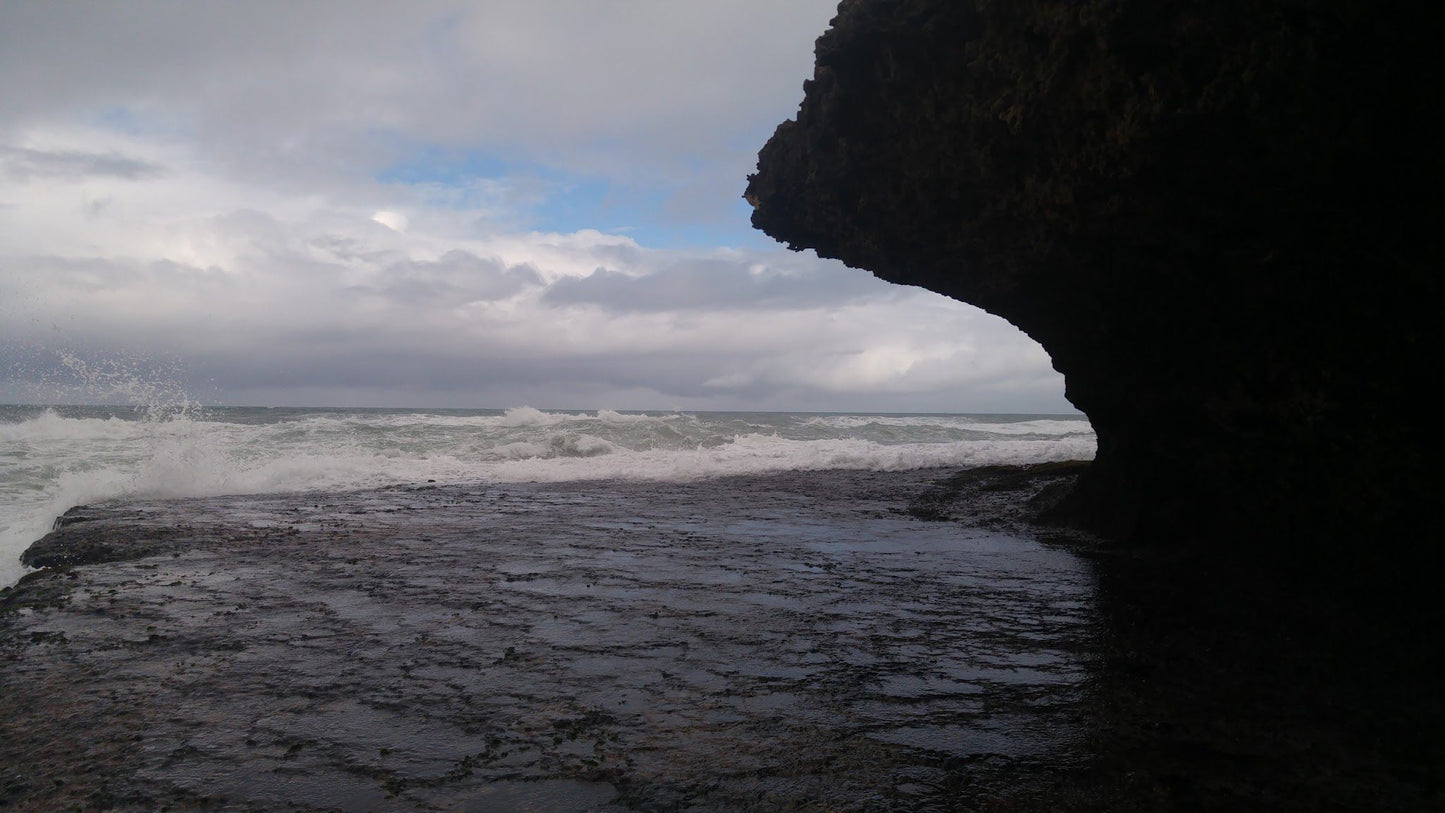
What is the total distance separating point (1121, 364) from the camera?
8594 mm

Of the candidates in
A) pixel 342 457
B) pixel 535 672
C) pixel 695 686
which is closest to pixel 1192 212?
pixel 695 686

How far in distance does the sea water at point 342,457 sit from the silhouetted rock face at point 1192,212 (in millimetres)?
10376

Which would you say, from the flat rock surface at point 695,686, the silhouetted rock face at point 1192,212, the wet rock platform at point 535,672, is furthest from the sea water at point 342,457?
the silhouetted rock face at point 1192,212

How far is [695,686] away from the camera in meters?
4.69

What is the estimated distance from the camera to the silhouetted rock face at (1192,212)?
4.89 m

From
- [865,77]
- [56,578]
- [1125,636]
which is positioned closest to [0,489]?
[56,578]

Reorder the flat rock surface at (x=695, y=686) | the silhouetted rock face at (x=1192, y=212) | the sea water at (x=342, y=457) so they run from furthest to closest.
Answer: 1. the sea water at (x=342, y=457)
2. the silhouetted rock face at (x=1192, y=212)
3. the flat rock surface at (x=695, y=686)

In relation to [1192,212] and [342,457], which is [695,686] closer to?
[1192,212]

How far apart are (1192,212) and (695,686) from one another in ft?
17.7

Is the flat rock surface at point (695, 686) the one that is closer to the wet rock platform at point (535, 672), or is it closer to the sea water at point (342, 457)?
the wet rock platform at point (535, 672)

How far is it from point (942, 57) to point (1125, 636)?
598cm

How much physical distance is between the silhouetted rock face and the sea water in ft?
34.0

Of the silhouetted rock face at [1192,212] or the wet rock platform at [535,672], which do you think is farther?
the silhouetted rock face at [1192,212]

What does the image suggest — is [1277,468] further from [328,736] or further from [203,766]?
[203,766]
